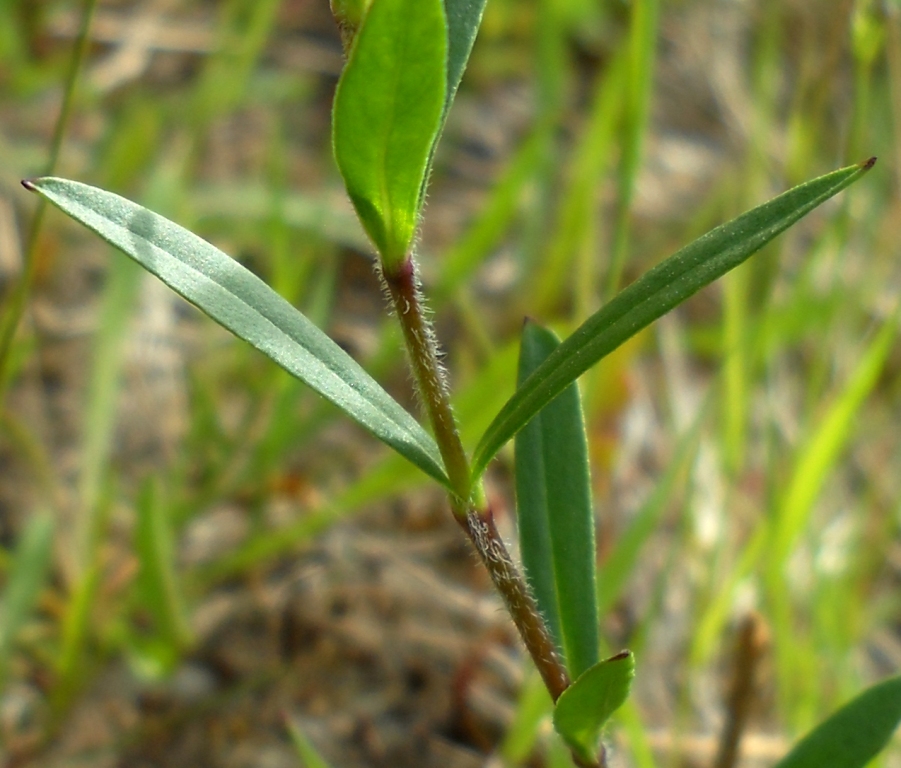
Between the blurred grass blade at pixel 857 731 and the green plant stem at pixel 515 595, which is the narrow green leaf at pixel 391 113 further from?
the blurred grass blade at pixel 857 731

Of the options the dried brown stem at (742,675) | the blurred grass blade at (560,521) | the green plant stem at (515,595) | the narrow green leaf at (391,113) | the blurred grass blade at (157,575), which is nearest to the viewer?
the narrow green leaf at (391,113)

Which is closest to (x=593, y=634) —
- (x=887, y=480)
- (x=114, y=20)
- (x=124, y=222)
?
(x=124, y=222)

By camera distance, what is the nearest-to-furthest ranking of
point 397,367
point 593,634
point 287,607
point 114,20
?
point 593,634
point 287,607
point 397,367
point 114,20

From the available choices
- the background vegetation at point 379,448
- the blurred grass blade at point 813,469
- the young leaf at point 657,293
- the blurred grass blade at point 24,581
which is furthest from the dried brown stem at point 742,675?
the blurred grass blade at point 24,581

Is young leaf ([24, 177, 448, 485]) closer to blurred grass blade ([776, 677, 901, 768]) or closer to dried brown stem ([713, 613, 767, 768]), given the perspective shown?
blurred grass blade ([776, 677, 901, 768])

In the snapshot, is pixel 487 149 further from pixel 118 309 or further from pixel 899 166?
pixel 118 309
